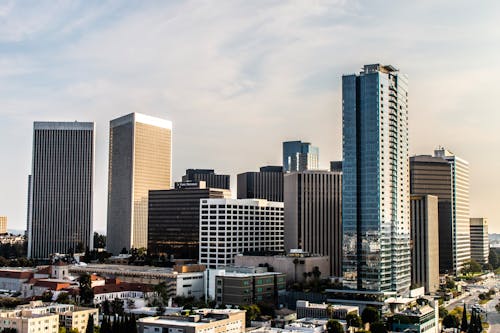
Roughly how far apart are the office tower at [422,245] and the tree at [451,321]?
5001 cm

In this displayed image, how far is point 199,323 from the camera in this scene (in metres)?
107

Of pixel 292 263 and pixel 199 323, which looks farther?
pixel 292 263

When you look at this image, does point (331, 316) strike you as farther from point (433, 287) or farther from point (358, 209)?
point (433, 287)

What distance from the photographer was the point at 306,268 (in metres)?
171

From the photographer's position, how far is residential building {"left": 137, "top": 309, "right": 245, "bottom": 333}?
4102 inches

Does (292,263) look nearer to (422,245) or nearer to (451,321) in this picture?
(422,245)

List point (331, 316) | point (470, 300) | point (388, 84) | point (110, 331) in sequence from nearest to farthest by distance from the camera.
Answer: point (110, 331) < point (331, 316) < point (388, 84) < point (470, 300)

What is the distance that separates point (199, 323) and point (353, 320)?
3234cm

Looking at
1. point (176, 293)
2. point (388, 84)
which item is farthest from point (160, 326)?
point (388, 84)

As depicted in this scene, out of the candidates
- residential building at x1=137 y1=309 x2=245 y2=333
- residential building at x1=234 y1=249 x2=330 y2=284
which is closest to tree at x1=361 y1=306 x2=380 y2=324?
residential building at x1=137 y1=309 x2=245 y2=333

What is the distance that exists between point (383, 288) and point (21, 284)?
338 feet

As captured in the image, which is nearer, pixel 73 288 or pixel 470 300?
pixel 73 288

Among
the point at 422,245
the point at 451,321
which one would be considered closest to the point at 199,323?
the point at 451,321

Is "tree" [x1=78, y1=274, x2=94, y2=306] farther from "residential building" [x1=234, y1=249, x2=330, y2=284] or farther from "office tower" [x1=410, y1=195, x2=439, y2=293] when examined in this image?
"office tower" [x1=410, y1=195, x2=439, y2=293]
